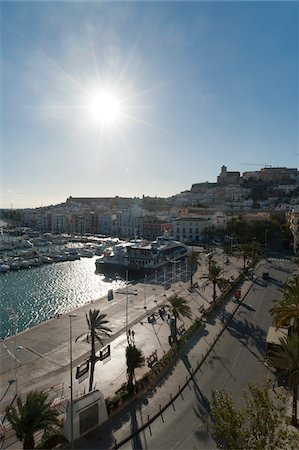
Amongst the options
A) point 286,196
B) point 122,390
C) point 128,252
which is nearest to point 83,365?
point 122,390

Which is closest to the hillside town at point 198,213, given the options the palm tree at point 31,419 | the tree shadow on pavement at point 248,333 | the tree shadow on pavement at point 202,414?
the tree shadow on pavement at point 248,333

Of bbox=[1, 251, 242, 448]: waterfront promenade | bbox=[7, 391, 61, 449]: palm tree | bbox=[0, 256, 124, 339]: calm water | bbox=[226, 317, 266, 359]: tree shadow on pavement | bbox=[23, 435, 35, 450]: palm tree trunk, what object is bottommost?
bbox=[0, 256, 124, 339]: calm water

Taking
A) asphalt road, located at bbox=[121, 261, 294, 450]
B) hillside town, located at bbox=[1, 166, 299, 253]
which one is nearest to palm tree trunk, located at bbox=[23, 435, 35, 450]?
asphalt road, located at bbox=[121, 261, 294, 450]

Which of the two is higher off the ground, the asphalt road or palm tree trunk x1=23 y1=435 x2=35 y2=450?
palm tree trunk x1=23 y1=435 x2=35 y2=450

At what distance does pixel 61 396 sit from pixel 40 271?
41.8 metres

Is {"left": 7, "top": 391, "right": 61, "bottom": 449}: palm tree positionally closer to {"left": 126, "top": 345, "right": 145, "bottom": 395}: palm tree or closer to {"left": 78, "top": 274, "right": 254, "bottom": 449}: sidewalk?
{"left": 78, "top": 274, "right": 254, "bottom": 449}: sidewalk

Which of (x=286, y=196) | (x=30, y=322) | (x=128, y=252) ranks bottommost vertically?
(x=30, y=322)

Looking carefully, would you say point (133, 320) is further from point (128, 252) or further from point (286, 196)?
point (286, 196)

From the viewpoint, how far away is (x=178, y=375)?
20.5m

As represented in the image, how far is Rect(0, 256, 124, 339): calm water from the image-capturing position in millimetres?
35844

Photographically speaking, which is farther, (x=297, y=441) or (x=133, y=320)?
(x=133, y=320)

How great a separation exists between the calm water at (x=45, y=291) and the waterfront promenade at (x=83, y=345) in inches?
176

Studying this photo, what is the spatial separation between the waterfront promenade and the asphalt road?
12.0 feet

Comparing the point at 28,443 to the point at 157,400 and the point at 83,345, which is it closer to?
the point at 157,400
